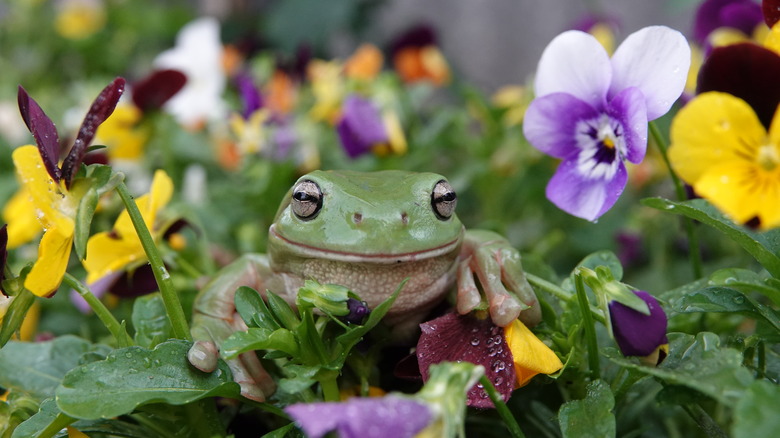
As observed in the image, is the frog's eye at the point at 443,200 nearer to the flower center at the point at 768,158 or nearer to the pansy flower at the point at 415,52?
the flower center at the point at 768,158

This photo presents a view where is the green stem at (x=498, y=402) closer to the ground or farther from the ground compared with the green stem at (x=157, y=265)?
closer to the ground

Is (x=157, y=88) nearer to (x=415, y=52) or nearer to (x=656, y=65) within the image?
(x=656, y=65)

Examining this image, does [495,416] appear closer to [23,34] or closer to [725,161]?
[725,161]

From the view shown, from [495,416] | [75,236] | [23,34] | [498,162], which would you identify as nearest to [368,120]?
[498,162]

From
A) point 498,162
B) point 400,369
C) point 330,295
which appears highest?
point 330,295

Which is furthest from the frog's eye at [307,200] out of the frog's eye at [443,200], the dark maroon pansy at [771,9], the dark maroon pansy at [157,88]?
the dark maroon pansy at [157,88]

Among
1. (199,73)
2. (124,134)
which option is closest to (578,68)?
(124,134)

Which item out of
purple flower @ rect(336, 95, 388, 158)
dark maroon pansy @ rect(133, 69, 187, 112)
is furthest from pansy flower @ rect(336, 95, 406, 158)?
dark maroon pansy @ rect(133, 69, 187, 112)

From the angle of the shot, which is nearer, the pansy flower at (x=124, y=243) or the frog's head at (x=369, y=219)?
the frog's head at (x=369, y=219)
